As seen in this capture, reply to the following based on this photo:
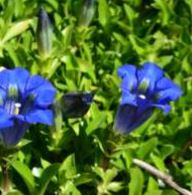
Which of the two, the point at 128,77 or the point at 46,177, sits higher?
the point at 128,77

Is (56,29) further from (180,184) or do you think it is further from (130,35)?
(180,184)

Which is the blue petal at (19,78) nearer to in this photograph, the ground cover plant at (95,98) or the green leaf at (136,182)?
the ground cover plant at (95,98)

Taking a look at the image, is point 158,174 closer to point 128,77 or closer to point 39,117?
point 128,77

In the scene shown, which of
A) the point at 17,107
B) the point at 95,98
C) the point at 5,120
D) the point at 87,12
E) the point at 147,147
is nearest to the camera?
the point at 5,120

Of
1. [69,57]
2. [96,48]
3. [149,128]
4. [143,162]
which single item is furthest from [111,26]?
[143,162]

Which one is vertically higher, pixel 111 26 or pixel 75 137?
pixel 111 26

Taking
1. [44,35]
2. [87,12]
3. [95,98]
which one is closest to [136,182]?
[95,98]

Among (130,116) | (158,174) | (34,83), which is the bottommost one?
(158,174)
